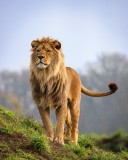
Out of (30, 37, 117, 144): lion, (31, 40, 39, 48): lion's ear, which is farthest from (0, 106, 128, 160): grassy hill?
(31, 40, 39, 48): lion's ear

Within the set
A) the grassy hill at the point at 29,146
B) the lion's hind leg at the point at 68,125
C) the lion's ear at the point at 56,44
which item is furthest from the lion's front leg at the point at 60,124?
the lion's hind leg at the point at 68,125

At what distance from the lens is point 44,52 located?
8281 millimetres

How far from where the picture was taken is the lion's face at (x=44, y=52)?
27.0 ft

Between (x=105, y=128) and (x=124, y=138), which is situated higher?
(x=124, y=138)

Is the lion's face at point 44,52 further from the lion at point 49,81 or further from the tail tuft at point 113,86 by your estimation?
the tail tuft at point 113,86

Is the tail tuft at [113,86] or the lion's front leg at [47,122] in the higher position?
the tail tuft at [113,86]

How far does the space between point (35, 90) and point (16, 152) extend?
1.58 metres

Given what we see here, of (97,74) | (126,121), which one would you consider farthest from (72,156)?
(97,74)

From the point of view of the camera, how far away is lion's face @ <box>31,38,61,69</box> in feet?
27.0

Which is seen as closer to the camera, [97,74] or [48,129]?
[48,129]

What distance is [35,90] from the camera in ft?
27.7

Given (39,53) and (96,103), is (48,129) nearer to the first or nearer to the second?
(39,53)

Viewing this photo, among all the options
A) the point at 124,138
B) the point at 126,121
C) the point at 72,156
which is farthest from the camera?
the point at 126,121

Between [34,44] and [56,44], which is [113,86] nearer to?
[56,44]
